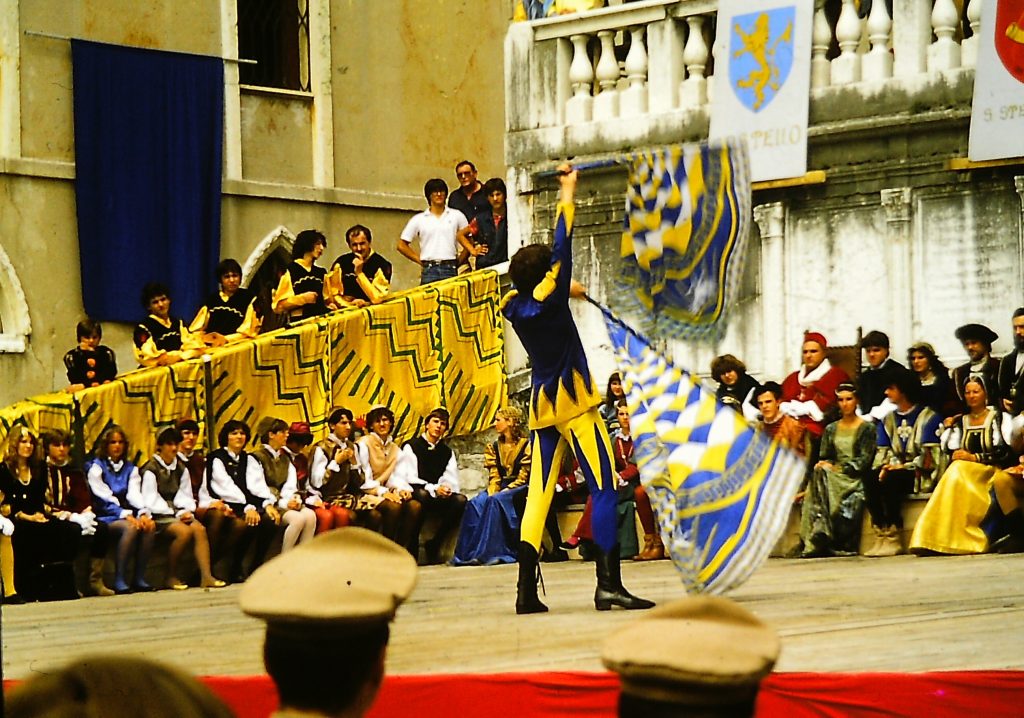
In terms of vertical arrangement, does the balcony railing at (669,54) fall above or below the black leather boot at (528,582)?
above

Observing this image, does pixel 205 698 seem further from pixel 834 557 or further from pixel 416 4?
pixel 416 4

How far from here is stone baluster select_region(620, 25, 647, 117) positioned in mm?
15266

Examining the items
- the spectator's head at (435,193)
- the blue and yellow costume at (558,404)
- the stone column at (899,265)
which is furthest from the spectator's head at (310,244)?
the blue and yellow costume at (558,404)

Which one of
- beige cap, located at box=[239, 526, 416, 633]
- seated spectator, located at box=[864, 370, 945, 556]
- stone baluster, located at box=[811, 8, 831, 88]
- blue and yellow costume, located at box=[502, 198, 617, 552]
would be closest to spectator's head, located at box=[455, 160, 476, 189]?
stone baluster, located at box=[811, 8, 831, 88]

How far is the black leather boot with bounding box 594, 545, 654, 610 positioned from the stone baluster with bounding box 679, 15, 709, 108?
609cm

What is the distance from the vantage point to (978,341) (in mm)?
12555

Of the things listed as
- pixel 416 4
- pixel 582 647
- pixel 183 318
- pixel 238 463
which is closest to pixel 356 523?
pixel 238 463

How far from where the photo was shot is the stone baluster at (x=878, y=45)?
13984 mm

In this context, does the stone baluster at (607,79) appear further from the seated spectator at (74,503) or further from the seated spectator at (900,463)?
the seated spectator at (74,503)

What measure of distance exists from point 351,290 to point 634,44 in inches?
127

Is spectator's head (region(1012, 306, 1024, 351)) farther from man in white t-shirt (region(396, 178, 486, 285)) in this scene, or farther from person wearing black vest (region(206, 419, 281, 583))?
man in white t-shirt (region(396, 178, 486, 285))

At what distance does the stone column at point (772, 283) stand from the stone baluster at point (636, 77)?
1417 mm

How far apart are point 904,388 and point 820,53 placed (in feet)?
9.65

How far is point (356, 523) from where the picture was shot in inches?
560
